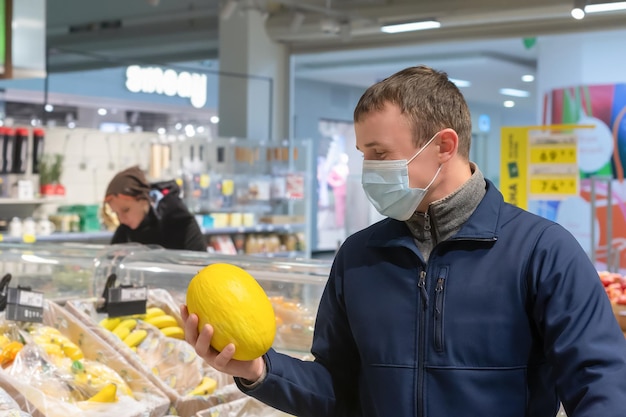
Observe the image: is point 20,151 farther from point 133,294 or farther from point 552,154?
point 133,294

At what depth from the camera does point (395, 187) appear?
1.59 m

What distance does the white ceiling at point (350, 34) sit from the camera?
8.89 meters

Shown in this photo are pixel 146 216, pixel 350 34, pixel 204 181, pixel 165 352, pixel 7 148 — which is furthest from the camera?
pixel 204 181

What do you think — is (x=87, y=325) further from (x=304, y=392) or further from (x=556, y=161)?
(x=556, y=161)

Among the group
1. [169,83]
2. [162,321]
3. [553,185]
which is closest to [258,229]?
[553,185]

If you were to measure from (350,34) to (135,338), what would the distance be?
680 centimetres

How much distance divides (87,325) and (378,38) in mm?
8041

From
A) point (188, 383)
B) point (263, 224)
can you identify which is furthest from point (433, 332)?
point (263, 224)

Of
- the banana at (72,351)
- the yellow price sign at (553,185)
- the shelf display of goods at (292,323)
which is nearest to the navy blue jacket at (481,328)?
the banana at (72,351)

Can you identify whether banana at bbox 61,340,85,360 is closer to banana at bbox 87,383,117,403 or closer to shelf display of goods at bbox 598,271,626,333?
banana at bbox 87,383,117,403

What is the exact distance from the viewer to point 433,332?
1.53 metres

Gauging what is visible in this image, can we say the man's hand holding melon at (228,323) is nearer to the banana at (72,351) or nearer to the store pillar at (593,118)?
the banana at (72,351)

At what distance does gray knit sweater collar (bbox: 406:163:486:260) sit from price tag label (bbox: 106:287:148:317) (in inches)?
72.3

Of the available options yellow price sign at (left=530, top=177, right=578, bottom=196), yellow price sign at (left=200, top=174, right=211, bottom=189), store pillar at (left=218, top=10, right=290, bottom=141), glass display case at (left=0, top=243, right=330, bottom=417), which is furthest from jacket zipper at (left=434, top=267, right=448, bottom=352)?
store pillar at (left=218, top=10, right=290, bottom=141)
